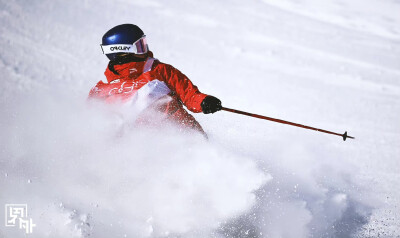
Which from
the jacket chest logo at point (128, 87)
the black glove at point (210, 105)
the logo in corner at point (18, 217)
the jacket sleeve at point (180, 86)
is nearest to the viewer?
the logo in corner at point (18, 217)

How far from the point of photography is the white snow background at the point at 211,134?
14.7 feet

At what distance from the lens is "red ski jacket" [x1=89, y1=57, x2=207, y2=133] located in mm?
4590

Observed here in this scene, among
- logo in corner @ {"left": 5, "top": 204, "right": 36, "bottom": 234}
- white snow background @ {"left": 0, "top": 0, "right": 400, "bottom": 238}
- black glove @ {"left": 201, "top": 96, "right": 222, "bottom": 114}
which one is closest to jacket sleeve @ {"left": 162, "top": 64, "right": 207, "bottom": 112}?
black glove @ {"left": 201, "top": 96, "right": 222, "bottom": 114}

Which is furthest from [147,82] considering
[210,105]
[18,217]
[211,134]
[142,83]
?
[211,134]

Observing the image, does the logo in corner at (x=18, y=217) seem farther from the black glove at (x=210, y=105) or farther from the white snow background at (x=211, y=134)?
the black glove at (x=210, y=105)

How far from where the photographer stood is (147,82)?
15.1 feet

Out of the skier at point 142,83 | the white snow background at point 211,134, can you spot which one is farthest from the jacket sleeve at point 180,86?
the white snow background at point 211,134

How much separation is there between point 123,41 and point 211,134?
201cm

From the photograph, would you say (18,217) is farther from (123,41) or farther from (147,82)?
(123,41)

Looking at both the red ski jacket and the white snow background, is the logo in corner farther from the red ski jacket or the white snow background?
the red ski jacket

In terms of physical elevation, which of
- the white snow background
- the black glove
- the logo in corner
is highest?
the black glove

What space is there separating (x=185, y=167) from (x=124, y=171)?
573mm

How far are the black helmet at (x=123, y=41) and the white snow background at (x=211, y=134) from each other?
2.13 feet

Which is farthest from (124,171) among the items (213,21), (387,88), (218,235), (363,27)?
(363,27)
